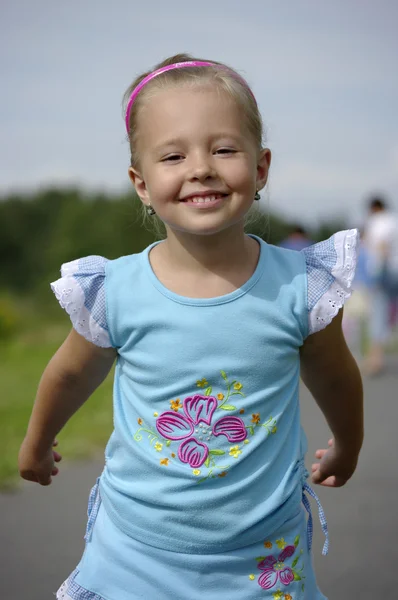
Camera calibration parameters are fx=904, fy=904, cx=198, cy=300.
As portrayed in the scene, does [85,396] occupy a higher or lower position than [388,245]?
higher

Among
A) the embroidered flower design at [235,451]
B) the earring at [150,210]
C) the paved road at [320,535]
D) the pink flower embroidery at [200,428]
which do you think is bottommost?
the paved road at [320,535]

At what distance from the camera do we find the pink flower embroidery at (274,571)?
85.1 inches

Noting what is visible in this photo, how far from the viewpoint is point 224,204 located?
6.89 feet

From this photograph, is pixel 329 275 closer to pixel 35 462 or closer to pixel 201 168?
pixel 201 168

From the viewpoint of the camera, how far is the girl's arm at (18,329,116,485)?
2.28 meters

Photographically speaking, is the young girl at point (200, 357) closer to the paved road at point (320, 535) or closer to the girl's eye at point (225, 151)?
the girl's eye at point (225, 151)

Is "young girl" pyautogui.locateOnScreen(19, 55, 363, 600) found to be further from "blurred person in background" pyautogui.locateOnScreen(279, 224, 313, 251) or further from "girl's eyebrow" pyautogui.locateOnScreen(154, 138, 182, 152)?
"blurred person in background" pyautogui.locateOnScreen(279, 224, 313, 251)

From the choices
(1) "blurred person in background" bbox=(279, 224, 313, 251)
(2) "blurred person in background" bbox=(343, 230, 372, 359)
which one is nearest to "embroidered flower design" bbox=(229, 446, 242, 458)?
(2) "blurred person in background" bbox=(343, 230, 372, 359)

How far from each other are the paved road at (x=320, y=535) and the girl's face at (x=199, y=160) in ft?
7.30

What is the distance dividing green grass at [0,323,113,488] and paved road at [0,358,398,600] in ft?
0.87

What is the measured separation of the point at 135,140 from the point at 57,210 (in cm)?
993

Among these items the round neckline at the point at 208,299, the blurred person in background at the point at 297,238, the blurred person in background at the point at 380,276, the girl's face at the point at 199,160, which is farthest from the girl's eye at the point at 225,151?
the blurred person in background at the point at 297,238

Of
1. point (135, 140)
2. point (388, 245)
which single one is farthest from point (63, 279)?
point (388, 245)

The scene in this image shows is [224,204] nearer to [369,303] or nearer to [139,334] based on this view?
[139,334]
